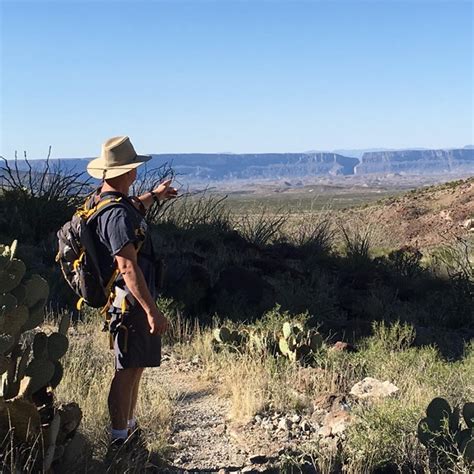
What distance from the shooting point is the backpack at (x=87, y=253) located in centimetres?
399

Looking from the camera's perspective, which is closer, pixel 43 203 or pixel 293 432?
pixel 293 432

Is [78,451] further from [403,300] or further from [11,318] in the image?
[403,300]

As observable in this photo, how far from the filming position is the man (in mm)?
3875

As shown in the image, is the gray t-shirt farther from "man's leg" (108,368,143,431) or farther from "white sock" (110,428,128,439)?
"white sock" (110,428,128,439)

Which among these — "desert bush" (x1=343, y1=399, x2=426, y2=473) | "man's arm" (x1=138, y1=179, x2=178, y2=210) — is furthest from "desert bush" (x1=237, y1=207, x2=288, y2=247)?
"desert bush" (x1=343, y1=399, x2=426, y2=473)

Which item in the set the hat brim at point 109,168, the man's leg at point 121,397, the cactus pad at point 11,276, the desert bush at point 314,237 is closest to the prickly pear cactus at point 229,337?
the man's leg at point 121,397

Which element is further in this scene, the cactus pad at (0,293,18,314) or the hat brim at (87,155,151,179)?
the hat brim at (87,155,151,179)

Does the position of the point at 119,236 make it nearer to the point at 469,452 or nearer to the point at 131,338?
the point at 131,338

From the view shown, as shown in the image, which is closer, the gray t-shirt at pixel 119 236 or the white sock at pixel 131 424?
the gray t-shirt at pixel 119 236

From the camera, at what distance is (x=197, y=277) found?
9672 mm

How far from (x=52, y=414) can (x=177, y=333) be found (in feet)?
12.8

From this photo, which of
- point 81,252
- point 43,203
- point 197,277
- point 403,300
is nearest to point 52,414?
point 81,252

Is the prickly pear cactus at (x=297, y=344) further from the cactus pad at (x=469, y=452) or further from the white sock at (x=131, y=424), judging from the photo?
the cactus pad at (x=469, y=452)

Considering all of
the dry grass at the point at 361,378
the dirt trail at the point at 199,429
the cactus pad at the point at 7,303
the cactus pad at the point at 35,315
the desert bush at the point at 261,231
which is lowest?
the dirt trail at the point at 199,429
